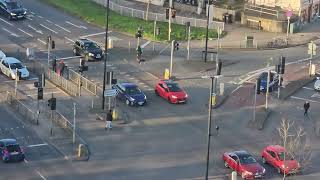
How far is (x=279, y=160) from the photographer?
54.6 meters

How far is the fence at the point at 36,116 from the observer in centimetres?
5862

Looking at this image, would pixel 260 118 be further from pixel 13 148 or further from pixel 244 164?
pixel 13 148

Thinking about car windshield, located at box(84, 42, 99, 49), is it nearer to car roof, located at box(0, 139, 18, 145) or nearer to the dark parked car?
the dark parked car

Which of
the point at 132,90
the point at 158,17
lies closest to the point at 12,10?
the point at 158,17

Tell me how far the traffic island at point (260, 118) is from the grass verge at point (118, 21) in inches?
909

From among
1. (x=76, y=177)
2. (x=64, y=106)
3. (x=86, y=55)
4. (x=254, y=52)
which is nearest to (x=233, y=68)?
(x=254, y=52)

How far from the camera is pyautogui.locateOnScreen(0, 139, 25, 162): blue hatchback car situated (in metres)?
54.3

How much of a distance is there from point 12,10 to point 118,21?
11.8 m

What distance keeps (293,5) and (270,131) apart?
35.8m

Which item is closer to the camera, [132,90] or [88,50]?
[132,90]

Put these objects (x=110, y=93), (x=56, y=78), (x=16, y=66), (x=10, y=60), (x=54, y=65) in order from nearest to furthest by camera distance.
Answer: (x=110, y=93)
(x=56, y=78)
(x=54, y=65)
(x=16, y=66)
(x=10, y=60)

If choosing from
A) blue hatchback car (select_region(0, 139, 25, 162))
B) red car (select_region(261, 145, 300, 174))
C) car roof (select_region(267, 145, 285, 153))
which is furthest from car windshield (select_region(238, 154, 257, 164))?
blue hatchback car (select_region(0, 139, 25, 162))

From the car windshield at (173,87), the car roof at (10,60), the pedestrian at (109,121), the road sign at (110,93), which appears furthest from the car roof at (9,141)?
the car roof at (10,60)

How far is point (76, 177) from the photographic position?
52469 mm
